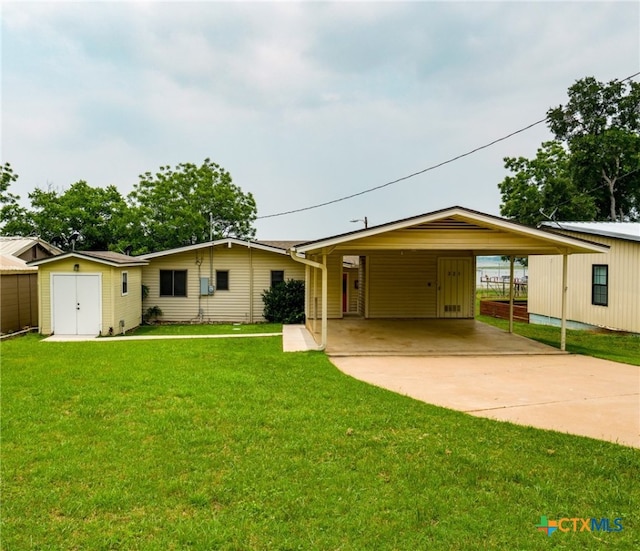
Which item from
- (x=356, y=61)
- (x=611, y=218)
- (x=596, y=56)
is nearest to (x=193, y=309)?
(x=356, y=61)

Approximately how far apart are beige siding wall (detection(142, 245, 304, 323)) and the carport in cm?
229

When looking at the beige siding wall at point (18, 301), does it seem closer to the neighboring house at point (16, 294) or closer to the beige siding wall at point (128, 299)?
the neighboring house at point (16, 294)

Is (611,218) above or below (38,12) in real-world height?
below

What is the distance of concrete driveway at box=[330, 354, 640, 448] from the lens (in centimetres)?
484

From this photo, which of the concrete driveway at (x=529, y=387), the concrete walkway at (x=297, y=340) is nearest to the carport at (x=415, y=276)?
the concrete walkway at (x=297, y=340)

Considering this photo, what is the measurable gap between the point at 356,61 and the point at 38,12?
8893mm

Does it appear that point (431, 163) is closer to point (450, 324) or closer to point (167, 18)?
point (450, 324)

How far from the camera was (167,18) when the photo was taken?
10.6m

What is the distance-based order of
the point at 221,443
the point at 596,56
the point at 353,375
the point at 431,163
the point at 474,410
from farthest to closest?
1. the point at 431,163
2. the point at 596,56
3. the point at 353,375
4. the point at 474,410
5. the point at 221,443

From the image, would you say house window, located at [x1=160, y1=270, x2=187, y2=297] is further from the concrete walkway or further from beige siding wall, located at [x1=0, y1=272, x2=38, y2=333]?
the concrete walkway

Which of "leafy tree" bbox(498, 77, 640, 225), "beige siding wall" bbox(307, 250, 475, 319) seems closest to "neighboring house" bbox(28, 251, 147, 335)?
"beige siding wall" bbox(307, 250, 475, 319)

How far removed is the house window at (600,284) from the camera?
1293cm

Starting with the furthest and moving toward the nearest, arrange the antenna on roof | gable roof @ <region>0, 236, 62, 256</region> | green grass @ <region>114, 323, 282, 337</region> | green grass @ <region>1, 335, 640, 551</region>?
1. the antenna on roof
2. gable roof @ <region>0, 236, 62, 256</region>
3. green grass @ <region>114, 323, 282, 337</region>
4. green grass @ <region>1, 335, 640, 551</region>

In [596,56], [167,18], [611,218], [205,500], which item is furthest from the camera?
[611,218]
